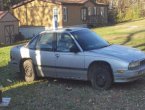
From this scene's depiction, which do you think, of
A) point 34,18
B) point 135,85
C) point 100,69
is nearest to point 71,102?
point 100,69

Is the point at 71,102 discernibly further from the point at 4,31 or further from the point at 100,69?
the point at 4,31

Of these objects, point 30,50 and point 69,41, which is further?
point 30,50

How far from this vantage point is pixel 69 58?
10891mm

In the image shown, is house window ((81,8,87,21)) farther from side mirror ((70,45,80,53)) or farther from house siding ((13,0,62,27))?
side mirror ((70,45,80,53))

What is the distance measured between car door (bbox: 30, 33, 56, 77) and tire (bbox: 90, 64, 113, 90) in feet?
4.34

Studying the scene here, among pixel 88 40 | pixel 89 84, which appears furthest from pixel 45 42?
pixel 89 84

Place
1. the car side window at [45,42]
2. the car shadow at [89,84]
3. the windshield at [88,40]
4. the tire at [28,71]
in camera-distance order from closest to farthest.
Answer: the car shadow at [89,84] < the windshield at [88,40] < the car side window at [45,42] < the tire at [28,71]

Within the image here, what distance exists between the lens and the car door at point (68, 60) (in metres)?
10.7

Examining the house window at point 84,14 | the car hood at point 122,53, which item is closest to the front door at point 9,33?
the house window at point 84,14

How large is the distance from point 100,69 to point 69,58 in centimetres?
98

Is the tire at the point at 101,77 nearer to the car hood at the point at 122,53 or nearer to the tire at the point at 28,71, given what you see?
the car hood at the point at 122,53

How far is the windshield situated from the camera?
11.0 m

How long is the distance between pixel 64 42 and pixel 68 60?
0.58m

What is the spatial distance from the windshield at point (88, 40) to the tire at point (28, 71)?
1616 millimetres
